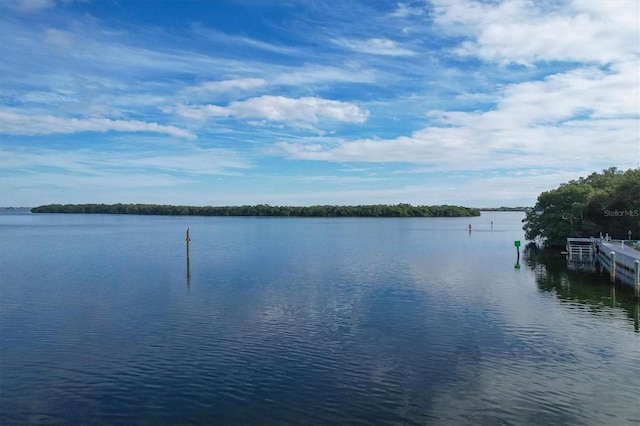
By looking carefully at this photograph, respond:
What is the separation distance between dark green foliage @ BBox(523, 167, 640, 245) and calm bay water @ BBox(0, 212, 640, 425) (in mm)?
24275

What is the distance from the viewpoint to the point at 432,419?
12500 mm

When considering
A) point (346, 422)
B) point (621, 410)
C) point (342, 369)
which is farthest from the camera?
point (342, 369)

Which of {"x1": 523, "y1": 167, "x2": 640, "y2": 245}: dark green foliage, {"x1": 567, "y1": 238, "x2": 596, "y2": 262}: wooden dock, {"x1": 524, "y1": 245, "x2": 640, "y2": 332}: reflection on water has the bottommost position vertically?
{"x1": 524, "y1": 245, "x2": 640, "y2": 332}: reflection on water

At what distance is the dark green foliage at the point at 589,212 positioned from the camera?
55000 millimetres

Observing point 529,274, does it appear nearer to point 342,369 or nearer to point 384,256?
point 384,256

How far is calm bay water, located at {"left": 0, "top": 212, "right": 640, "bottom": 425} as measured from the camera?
13.2 metres

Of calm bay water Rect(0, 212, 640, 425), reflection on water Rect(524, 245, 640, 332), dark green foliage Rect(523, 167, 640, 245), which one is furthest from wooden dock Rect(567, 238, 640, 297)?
dark green foliage Rect(523, 167, 640, 245)

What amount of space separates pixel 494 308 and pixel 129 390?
61.1 feet

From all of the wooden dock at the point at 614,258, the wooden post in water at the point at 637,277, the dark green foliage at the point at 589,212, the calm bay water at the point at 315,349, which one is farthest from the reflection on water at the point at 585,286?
the dark green foliage at the point at 589,212

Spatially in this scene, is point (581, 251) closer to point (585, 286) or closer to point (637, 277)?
point (585, 286)

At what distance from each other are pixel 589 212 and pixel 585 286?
33792 mm

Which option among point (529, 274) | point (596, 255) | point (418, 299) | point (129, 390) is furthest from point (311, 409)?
point (596, 255)

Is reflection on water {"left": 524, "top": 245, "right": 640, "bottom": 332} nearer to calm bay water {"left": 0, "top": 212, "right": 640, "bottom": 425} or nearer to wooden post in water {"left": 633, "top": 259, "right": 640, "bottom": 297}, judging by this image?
calm bay water {"left": 0, "top": 212, "right": 640, "bottom": 425}

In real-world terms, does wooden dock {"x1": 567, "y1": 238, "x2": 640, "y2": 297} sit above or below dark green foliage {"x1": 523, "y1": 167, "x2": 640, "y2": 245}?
below
